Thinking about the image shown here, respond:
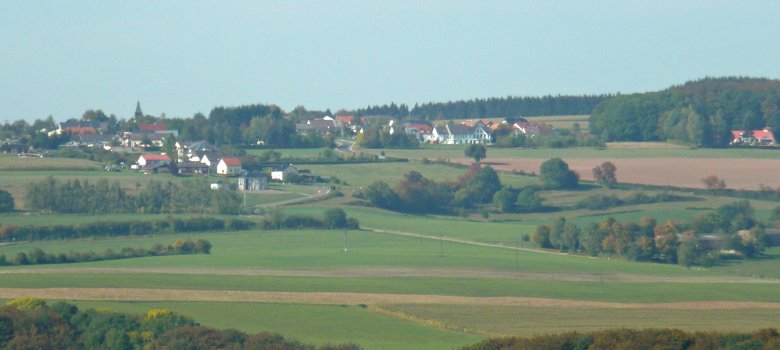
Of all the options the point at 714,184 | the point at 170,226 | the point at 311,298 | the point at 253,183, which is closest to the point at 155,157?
the point at 253,183

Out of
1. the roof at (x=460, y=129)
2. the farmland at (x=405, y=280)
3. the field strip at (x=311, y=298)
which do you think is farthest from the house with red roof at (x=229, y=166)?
the field strip at (x=311, y=298)

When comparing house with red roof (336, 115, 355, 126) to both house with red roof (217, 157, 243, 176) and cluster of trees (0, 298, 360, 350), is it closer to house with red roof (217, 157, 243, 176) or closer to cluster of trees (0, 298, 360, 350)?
Answer: house with red roof (217, 157, 243, 176)

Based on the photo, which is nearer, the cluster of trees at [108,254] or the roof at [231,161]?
the cluster of trees at [108,254]

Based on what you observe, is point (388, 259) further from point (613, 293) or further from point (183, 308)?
point (183, 308)

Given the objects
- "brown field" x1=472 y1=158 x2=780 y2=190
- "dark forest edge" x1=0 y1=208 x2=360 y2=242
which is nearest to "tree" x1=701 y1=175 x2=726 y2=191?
"brown field" x1=472 y1=158 x2=780 y2=190

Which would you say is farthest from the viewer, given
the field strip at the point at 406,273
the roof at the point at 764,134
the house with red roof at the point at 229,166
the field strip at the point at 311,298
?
the roof at the point at 764,134

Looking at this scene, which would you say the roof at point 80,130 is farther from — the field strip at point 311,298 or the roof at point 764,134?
the field strip at point 311,298
